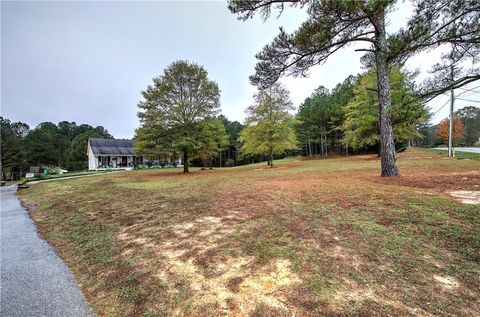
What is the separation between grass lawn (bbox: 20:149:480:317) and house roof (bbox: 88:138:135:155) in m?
37.6

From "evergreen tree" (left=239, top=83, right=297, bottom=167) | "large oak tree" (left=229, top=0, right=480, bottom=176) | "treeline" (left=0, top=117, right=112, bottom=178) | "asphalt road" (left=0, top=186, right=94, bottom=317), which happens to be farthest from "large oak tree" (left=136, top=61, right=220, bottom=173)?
"treeline" (left=0, top=117, right=112, bottom=178)

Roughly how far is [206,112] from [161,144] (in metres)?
4.76

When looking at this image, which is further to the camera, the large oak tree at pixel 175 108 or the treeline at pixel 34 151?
the treeline at pixel 34 151

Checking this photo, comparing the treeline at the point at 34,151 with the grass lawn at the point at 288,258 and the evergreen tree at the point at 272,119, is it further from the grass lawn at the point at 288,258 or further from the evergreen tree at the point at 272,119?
the grass lawn at the point at 288,258

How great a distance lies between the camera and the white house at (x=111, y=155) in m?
38.0

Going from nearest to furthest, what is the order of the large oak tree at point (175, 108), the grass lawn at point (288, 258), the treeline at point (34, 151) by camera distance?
1. the grass lawn at point (288, 258)
2. the large oak tree at point (175, 108)
3. the treeline at point (34, 151)

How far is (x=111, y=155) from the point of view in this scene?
39500mm

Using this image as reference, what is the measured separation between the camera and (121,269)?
3.34 meters

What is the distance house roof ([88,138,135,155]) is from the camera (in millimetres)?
38344

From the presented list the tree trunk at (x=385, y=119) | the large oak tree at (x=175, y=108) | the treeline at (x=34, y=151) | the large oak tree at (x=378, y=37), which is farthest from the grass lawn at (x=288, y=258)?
the treeline at (x=34, y=151)

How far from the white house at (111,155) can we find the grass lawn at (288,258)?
34242 millimetres

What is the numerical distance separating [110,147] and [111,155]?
5.42ft

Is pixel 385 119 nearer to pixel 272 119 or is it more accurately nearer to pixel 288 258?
pixel 288 258

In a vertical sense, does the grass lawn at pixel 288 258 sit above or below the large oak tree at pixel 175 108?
below
